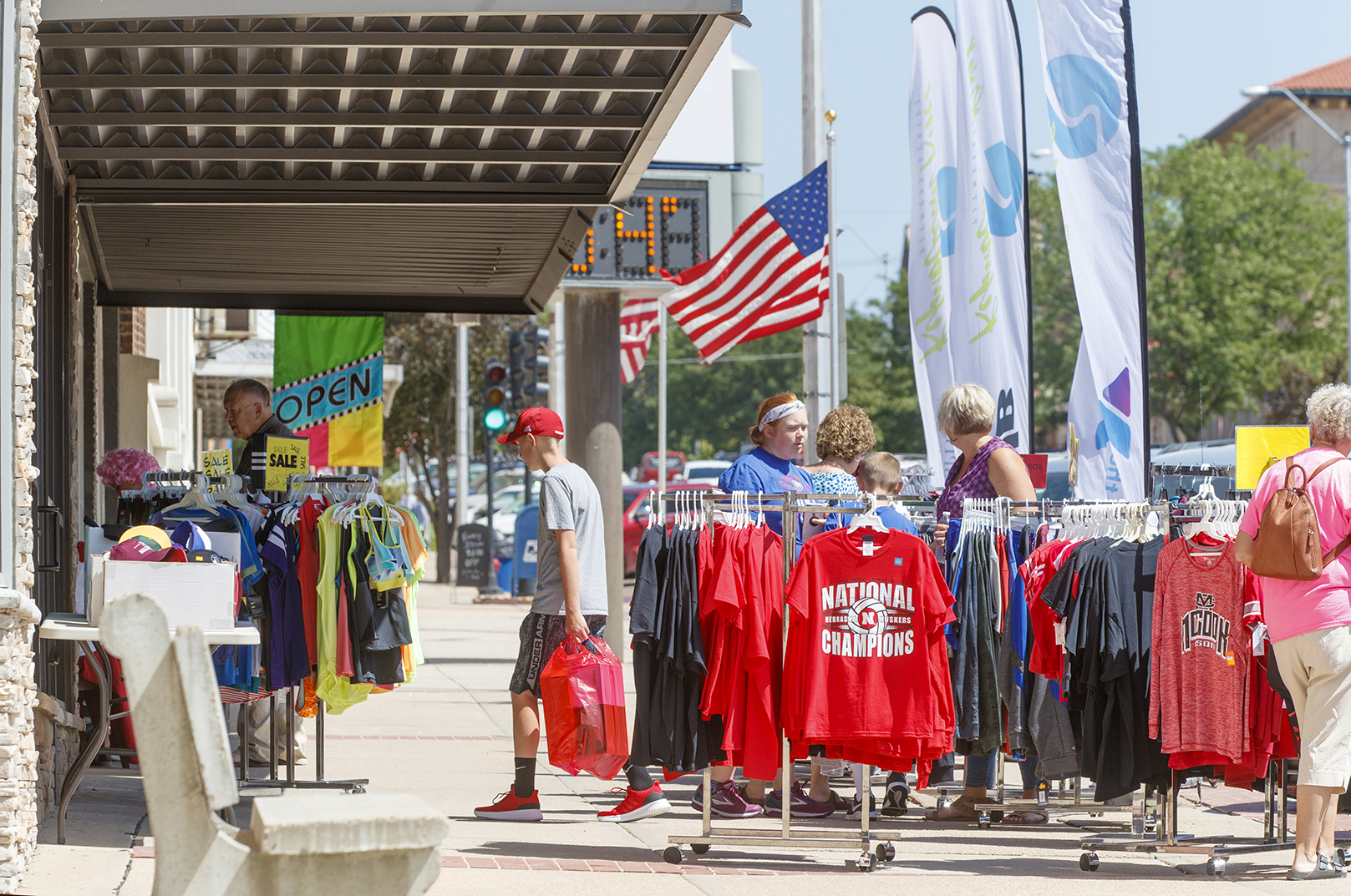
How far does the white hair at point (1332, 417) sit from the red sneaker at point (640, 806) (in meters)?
3.38

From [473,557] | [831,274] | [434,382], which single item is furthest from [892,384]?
[831,274]

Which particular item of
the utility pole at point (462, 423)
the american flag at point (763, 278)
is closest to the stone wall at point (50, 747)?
the american flag at point (763, 278)

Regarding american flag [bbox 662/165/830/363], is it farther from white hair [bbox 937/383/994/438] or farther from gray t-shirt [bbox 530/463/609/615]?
gray t-shirt [bbox 530/463/609/615]

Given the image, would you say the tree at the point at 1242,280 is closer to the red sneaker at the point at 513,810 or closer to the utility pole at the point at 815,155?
the utility pole at the point at 815,155

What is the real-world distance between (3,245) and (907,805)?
206 inches

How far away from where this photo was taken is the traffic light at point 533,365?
71.7 ft

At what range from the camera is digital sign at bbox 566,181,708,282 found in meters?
12.9

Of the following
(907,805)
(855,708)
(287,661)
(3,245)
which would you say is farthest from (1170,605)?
(3,245)

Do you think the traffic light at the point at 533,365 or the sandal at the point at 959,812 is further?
the traffic light at the point at 533,365

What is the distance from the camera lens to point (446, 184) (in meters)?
9.59

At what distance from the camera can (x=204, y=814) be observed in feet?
11.3

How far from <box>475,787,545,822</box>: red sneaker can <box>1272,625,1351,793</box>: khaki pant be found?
346 centimetres

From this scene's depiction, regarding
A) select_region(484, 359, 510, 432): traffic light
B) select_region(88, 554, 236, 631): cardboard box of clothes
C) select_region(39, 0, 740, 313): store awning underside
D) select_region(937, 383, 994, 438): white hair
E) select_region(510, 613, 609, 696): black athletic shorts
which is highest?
select_region(39, 0, 740, 313): store awning underside

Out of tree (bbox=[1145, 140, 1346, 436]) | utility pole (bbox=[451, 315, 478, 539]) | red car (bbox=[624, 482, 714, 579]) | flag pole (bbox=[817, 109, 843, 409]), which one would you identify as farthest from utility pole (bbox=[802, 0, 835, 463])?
tree (bbox=[1145, 140, 1346, 436])
